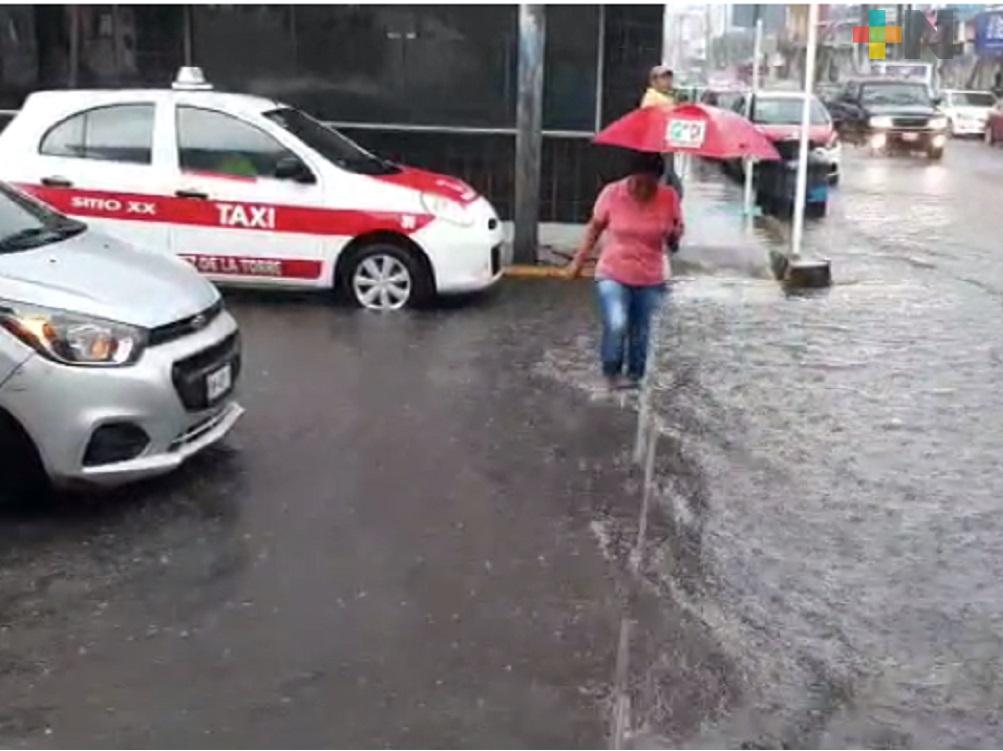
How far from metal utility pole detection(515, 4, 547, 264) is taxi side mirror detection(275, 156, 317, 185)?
9.26 feet

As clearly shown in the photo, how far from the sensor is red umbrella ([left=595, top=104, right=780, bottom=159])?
8.05 m

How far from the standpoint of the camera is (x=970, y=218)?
1886 cm

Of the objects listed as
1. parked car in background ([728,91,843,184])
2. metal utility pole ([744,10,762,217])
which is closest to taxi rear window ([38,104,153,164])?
metal utility pole ([744,10,762,217])

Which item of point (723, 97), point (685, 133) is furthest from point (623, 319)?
point (723, 97)

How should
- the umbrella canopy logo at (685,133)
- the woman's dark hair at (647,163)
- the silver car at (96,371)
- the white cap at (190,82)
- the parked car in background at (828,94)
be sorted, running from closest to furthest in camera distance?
the silver car at (96,371) < the woman's dark hair at (647,163) < the umbrella canopy logo at (685,133) < the white cap at (190,82) < the parked car in background at (828,94)

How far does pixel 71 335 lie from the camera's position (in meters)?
5.71

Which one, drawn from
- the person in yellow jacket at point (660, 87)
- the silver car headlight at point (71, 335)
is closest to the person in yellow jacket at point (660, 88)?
the person in yellow jacket at point (660, 87)

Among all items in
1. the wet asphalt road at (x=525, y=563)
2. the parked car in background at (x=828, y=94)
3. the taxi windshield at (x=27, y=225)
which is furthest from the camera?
the parked car in background at (x=828, y=94)

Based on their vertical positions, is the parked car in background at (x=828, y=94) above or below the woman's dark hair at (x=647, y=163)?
below

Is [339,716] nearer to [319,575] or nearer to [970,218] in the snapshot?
[319,575]

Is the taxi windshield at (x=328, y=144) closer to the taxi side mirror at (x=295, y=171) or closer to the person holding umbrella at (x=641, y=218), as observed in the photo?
the taxi side mirror at (x=295, y=171)

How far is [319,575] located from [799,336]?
570 cm

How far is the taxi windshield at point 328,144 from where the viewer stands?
10562 mm

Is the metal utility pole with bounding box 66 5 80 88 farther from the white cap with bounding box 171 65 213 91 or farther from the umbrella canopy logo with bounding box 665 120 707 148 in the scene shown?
the umbrella canopy logo with bounding box 665 120 707 148
